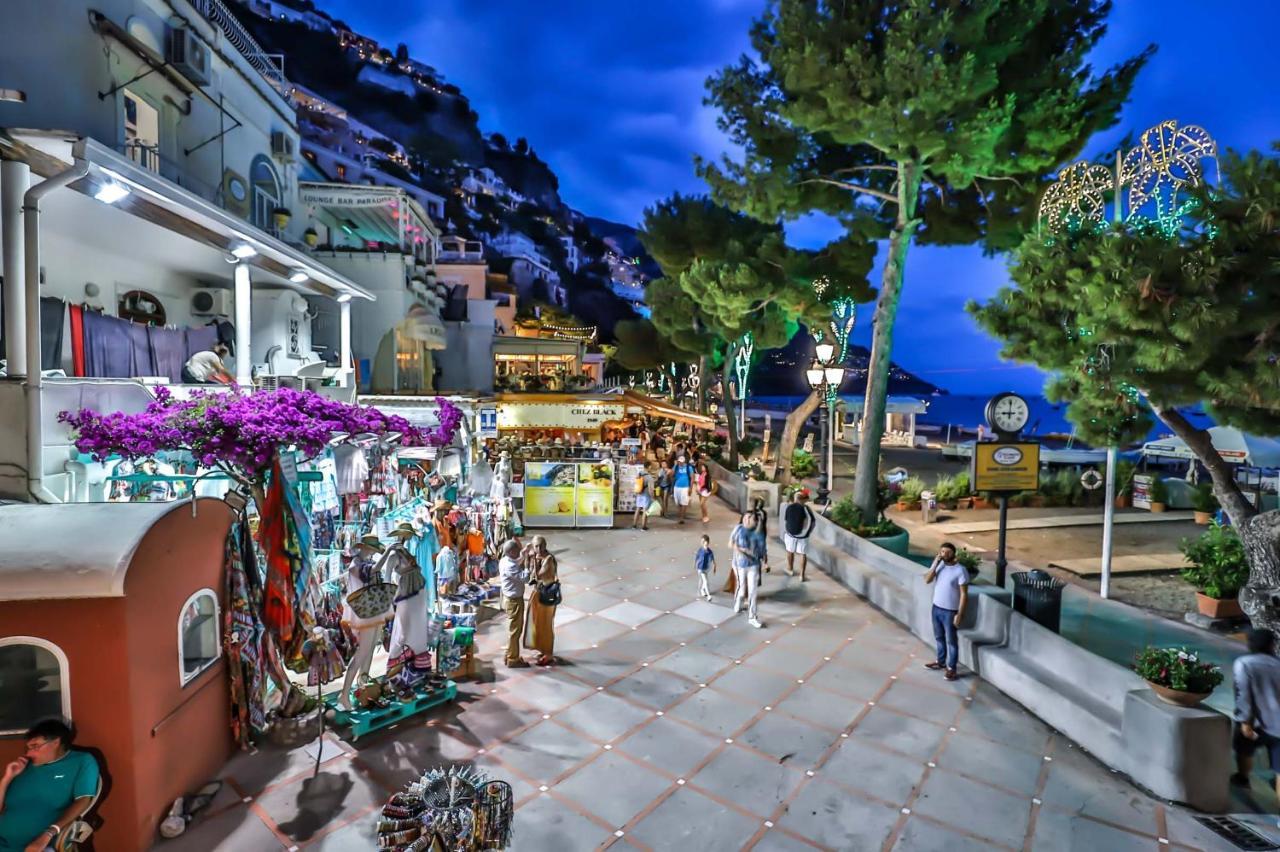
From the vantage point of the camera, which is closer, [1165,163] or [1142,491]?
[1165,163]

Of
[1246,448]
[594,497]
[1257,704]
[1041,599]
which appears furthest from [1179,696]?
[1246,448]

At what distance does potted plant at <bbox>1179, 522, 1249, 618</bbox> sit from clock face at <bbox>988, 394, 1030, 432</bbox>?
3124mm

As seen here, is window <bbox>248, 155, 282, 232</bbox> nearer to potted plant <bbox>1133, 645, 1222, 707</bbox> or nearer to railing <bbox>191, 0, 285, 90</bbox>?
railing <bbox>191, 0, 285, 90</bbox>

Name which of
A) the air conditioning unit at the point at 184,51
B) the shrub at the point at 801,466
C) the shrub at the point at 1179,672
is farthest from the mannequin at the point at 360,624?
the shrub at the point at 801,466

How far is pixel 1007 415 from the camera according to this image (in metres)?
10.7

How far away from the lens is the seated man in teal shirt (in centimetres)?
374

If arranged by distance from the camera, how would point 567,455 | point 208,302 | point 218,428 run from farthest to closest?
point 567,455
point 208,302
point 218,428

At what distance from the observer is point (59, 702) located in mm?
4270

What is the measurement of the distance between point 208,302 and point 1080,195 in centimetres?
1702

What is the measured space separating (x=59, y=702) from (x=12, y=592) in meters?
0.86

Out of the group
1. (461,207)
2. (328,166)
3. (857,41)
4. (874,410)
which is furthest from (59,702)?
(461,207)

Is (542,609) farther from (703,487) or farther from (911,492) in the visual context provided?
(911,492)

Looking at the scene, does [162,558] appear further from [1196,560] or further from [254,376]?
[1196,560]

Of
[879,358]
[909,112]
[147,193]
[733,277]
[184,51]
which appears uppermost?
[184,51]
